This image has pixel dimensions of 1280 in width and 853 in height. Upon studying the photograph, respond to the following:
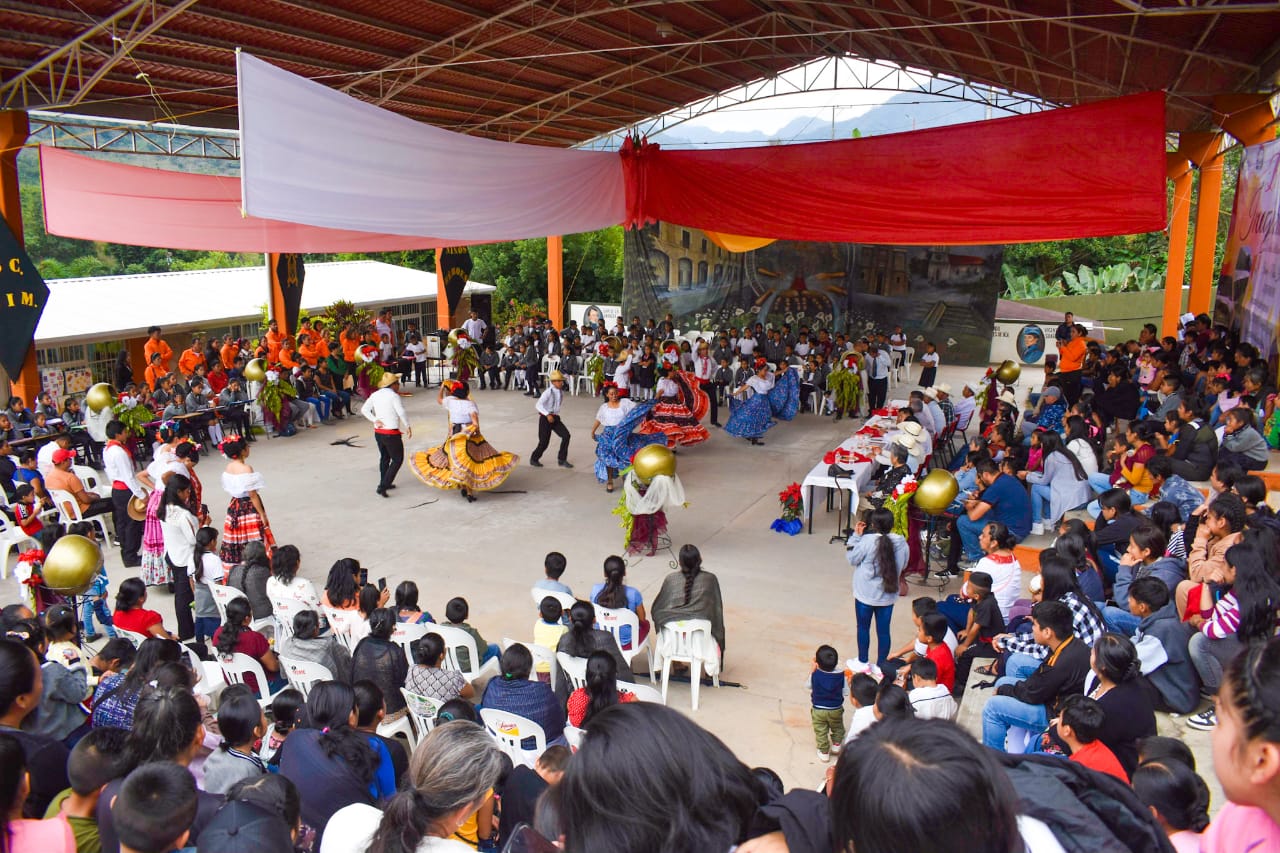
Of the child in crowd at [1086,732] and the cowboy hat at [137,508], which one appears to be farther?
the cowboy hat at [137,508]

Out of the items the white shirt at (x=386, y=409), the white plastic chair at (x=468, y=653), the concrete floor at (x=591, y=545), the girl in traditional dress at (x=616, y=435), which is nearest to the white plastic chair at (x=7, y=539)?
the concrete floor at (x=591, y=545)

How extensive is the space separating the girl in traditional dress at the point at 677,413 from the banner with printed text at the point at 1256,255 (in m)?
5.90

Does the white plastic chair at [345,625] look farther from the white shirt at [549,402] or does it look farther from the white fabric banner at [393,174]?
the white shirt at [549,402]

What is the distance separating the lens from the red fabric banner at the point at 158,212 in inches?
385

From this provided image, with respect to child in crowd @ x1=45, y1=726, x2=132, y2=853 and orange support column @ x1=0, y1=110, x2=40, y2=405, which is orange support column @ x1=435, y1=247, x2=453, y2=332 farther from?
child in crowd @ x1=45, y1=726, x2=132, y2=853

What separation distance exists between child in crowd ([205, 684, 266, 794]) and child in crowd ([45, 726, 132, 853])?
427 mm

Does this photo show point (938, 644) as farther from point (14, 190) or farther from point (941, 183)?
point (14, 190)

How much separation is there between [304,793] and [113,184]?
359 inches

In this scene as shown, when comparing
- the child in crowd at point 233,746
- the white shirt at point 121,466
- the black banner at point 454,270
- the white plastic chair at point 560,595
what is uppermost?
the black banner at point 454,270

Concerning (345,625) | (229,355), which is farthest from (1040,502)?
(229,355)

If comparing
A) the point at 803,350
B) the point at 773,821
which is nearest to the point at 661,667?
the point at 773,821

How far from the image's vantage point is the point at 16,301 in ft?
35.2

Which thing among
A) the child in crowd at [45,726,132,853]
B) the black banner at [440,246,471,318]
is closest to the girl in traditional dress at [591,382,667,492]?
the child in crowd at [45,726,132,853]

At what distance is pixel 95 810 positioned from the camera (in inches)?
99.9
